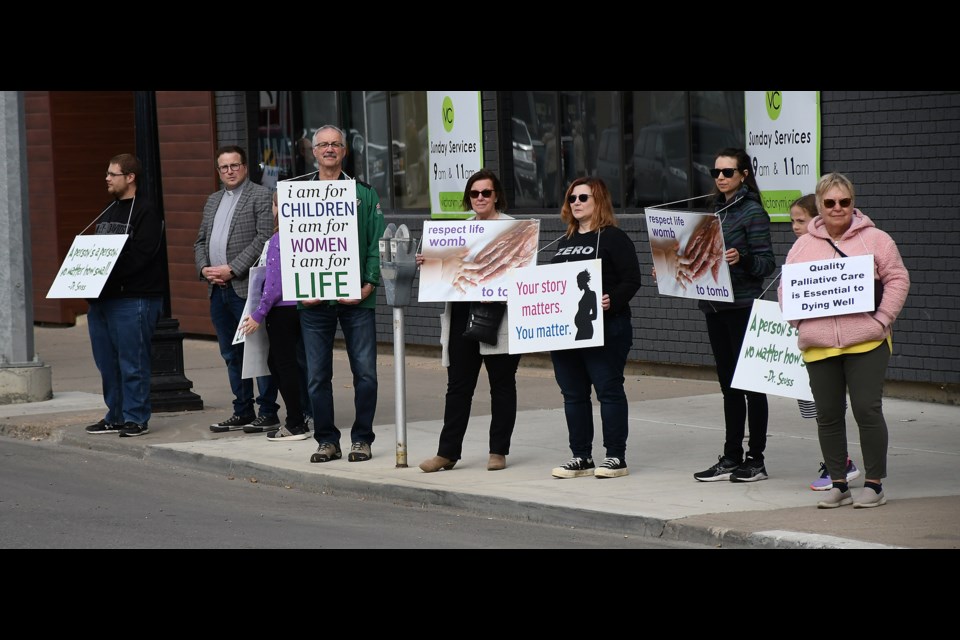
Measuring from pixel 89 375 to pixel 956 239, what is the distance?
9311 mm

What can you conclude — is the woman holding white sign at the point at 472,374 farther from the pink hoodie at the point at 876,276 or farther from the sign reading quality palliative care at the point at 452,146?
the sign reading quality palliative care at the point at 452,146

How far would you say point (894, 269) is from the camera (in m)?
8.37

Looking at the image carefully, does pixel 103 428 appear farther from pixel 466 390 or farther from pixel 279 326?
pixel 466 390

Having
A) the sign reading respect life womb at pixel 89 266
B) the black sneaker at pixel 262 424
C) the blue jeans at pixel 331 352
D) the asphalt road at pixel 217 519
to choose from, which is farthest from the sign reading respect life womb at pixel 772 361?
the sign reading respect life womb at pixel 89 266

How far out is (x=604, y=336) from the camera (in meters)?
9.59

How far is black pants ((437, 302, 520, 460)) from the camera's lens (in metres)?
10.1

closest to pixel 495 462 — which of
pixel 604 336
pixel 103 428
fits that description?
pixel 604 336

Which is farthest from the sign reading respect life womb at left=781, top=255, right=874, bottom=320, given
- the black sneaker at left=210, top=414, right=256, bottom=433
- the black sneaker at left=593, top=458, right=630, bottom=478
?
the black sneaker at left=210, top=414, right=256, bottom=433

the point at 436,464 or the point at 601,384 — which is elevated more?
the point at 601,384

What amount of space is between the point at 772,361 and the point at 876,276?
0.94 meters

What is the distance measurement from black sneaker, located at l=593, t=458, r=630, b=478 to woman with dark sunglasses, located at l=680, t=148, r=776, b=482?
467 mm

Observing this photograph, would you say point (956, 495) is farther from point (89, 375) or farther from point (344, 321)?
point (89, 375)

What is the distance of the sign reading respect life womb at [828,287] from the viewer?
8.28 m
